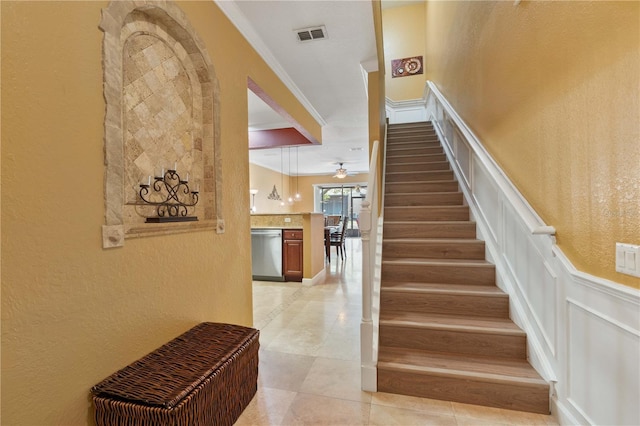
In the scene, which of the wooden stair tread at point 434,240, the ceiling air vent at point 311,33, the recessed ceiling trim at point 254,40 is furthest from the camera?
the wooden stair tread at point 434,240

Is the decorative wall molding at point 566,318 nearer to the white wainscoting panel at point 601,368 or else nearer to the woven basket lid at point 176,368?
the white wainscoting panel at point 601,368

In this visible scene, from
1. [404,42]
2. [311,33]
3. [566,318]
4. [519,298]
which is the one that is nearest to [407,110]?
[404,42]

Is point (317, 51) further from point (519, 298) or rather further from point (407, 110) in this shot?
point (407, 110)

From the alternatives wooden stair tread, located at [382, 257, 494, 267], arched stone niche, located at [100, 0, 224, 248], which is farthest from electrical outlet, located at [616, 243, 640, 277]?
arched stone niche, located at [100, 0, 224, 248]

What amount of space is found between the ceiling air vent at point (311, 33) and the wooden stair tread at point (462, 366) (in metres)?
2.61

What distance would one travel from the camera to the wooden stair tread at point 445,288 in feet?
7.11

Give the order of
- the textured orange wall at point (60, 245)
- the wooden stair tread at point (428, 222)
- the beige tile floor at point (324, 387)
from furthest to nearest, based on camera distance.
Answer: the wooden stair tread at point (428, 222) → the beige tile floor at point (324, 387) → the textured orange wall at point (60, 245)

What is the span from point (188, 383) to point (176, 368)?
0.15 m

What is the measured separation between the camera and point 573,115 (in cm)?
145

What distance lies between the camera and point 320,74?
3.16m

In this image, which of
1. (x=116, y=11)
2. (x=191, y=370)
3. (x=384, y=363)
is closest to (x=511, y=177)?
(x=384, y=363)

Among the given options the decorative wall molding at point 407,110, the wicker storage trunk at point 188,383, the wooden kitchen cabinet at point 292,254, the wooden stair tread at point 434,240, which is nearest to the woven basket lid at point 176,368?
the wicker storage trunk at point 188,383

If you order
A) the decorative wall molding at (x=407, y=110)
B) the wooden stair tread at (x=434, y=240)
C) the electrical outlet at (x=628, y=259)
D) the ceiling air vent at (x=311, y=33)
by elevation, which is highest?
the decorative wall molding at (x=407, y=110)

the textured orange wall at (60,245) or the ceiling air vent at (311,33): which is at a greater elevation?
the ceiling air vent at (311,33)
